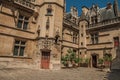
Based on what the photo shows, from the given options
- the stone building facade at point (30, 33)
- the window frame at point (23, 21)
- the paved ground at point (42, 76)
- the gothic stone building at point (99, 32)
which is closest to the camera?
the paved ground at point (42, 76)

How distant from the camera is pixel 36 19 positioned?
17.5m

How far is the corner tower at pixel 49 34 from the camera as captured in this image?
612 inches

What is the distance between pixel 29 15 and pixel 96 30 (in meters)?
11.8

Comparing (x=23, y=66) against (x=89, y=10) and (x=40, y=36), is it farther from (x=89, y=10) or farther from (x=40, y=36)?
(x=89, y=10)

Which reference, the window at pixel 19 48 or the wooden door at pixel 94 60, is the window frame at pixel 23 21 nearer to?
the window at pixel 19 48

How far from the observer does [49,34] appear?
625 inches

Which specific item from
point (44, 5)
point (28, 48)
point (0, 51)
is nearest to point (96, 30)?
point (44, 5)

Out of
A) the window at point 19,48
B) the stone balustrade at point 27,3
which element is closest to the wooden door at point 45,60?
the window at point 19,48

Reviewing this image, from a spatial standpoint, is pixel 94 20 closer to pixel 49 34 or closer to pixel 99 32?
pixel 99 32

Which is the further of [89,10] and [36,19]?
[89,10]

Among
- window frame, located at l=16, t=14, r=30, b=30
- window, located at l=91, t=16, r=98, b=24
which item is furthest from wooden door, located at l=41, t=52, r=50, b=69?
window, located at l=91, t=16, r=98, b=24

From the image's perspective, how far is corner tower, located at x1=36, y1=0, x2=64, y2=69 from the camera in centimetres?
1555

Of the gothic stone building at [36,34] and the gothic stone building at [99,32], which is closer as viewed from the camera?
the gothic stone building at [36,34]

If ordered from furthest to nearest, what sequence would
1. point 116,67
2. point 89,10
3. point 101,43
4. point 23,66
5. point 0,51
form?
point 89,10, point 101,43, point 116,67, point 23,66, point 0,51
